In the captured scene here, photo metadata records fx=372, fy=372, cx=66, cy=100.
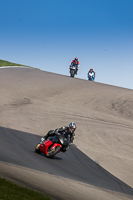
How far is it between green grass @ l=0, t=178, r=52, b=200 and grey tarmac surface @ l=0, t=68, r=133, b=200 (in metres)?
0.60

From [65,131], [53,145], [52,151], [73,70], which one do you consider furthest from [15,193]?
[73,70]

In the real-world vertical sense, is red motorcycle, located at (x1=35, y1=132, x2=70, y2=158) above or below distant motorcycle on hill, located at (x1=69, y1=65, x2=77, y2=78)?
below

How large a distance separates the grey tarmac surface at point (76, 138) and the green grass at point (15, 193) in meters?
0.60

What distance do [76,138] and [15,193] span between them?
31.9 feet

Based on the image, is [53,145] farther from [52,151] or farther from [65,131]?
[65,131]

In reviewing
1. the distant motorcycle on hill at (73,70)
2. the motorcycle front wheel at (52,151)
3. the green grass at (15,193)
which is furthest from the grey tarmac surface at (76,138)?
the distant motorcycle on hill at (73,70)

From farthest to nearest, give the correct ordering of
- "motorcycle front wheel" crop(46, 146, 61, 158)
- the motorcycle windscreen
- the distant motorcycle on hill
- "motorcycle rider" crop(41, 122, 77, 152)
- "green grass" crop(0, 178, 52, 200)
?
the distant motorcycle on hill → "motorcycle rider" crop(41, 122, 77, 152) → the motorcycle windscreen → "motorcycle front wheel" crop(46, 146, 61, 158) → "green grass" crop(0, 178, 52, 200)

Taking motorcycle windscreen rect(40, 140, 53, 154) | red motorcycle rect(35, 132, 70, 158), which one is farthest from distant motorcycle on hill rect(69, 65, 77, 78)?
motorcycle windscreen rect(40, 140, 53, 154)

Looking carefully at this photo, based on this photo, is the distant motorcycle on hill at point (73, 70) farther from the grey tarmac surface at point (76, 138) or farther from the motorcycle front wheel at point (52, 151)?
the motorcycle front wheel at point (52, 151)

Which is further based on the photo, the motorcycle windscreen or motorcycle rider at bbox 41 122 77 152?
motorcycle rider at bbox 41 122 77 152

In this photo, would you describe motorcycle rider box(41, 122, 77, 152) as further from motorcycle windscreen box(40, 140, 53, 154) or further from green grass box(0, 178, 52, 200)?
green grass box(0, 178, 52, 200)

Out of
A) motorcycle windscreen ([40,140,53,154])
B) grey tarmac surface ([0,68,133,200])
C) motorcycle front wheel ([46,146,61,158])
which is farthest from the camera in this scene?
motorcycle windscreen ([40,140,53,154])

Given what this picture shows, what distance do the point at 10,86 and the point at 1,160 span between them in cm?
1882

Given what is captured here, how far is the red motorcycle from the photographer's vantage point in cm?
1109
